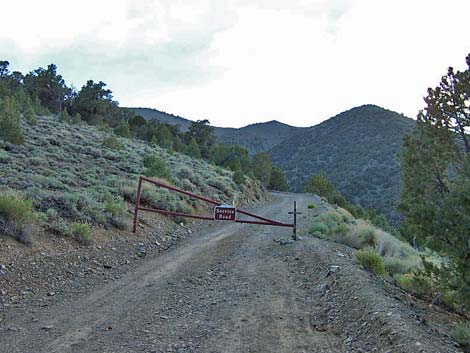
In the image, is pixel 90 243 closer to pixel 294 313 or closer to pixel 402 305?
pixel 294 313

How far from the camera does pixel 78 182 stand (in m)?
17.0

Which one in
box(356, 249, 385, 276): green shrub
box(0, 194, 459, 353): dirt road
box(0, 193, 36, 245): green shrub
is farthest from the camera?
box(356, 249, 385, 276): green shrub

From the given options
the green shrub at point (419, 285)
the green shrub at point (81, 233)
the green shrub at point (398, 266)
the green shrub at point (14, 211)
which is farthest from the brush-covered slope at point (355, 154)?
the green shrub at point (14, 211)

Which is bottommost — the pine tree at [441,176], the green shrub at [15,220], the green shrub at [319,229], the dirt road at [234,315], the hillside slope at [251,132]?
the dirt road at [234,315]

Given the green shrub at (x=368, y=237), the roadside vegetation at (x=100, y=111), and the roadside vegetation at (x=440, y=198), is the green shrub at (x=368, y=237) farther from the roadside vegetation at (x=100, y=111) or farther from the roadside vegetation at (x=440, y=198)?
the roadside vegetation at (x=100, y=111)

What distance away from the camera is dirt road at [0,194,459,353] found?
5422 millimetres

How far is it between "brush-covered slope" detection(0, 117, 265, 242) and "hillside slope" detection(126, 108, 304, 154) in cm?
13129

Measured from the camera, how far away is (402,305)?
6578 millimetres

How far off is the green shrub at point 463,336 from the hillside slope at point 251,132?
15429cm

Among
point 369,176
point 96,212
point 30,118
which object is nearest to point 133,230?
point 96,212

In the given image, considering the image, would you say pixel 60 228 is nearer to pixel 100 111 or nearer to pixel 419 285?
pixel 419 285

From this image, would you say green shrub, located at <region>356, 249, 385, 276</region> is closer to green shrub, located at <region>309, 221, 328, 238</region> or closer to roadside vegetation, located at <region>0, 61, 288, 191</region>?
green shrub, located at <region>309, 221, 328, 238</region>

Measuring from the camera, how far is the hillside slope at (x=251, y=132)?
541 ft

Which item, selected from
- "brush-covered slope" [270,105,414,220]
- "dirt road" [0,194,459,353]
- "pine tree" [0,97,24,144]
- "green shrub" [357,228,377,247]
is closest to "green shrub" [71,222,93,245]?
"dirt road" [0,194,459,353]
